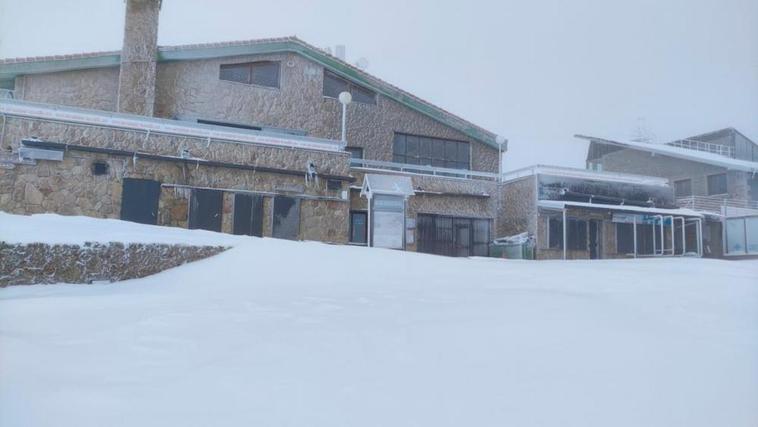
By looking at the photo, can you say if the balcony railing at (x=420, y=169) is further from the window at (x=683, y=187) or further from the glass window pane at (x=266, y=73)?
the window at (x=683, y=187)

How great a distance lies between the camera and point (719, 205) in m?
23.2

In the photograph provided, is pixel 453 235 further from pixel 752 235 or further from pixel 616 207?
pixel 752 235

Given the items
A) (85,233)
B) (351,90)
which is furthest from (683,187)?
(85,233)

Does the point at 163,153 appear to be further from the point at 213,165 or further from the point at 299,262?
the point at 299,262

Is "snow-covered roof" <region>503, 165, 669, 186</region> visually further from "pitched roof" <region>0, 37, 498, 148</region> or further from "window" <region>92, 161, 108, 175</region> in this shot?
"window" <region>92, 161, 108, 175</region>

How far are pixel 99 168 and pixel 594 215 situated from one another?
52.9ft

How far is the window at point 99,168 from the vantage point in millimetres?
12391

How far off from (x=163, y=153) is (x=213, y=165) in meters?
1.27

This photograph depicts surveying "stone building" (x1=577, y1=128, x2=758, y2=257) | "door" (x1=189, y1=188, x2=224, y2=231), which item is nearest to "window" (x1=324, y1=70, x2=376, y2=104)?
"door" (x1=189, y1=188, x2=224, y2=231)

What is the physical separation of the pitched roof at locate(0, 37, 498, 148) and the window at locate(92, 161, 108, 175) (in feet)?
10.3

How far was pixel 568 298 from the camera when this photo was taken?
5.38 metres

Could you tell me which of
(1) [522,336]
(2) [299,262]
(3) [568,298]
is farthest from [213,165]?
(1) [522,336]

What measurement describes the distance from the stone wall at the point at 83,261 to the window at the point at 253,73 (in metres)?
10.3

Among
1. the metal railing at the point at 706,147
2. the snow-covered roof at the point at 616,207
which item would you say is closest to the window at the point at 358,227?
the snow-covered roof at the point at 616,207
